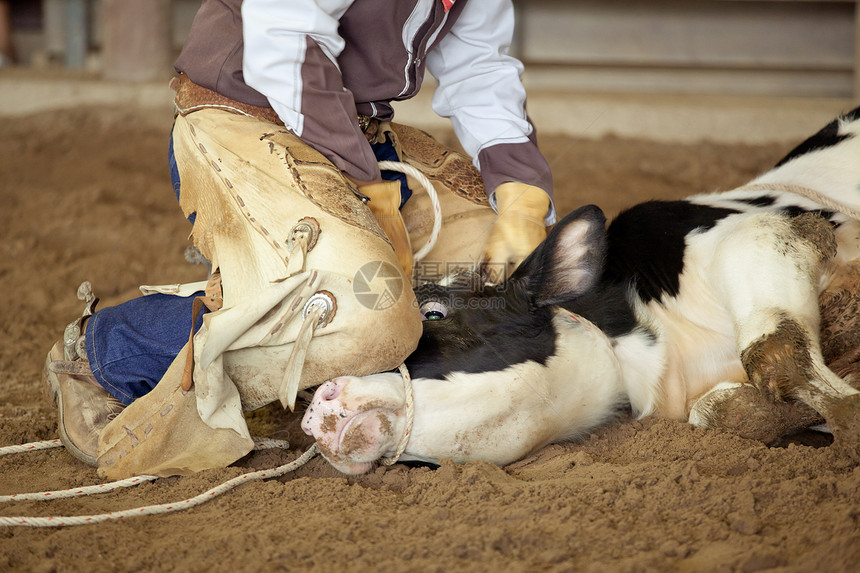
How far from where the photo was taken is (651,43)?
6.62m

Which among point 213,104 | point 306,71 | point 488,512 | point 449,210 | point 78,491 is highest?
point 306,71

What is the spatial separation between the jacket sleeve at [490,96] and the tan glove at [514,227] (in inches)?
2.0

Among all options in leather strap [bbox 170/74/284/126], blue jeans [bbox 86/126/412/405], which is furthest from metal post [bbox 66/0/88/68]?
blue jeans [bbox 86/126/412/405]

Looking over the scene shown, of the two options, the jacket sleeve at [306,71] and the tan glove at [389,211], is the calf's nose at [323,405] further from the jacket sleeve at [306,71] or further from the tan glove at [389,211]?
the jacket sleeve at [306,71]

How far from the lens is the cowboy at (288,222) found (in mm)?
1626

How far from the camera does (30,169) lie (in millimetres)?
4910

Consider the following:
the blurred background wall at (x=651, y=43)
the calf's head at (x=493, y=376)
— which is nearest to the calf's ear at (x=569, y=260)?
the calf's head at (x=493, y=376)

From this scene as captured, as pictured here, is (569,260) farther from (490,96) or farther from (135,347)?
(135,347)

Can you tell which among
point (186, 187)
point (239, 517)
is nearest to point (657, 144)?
point (186, 187)

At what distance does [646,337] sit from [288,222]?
38.5 inches

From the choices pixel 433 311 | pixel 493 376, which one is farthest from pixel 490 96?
pixel 493 376

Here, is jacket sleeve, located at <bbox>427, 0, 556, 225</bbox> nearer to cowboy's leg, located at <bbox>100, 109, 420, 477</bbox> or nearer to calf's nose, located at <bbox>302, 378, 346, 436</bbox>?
cowboy's leg, located at <bbox>100, 109, 420, 477</bbox>

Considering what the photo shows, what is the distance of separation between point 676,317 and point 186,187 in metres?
1.41

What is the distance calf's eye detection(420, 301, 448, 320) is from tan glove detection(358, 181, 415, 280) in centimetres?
13
